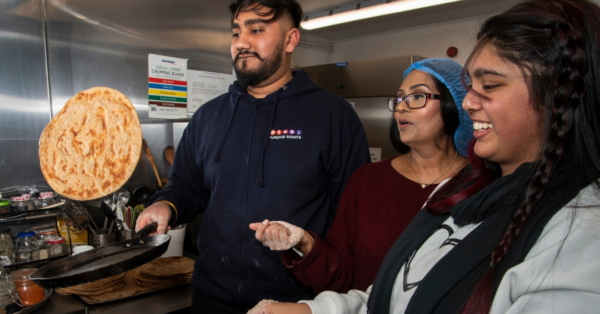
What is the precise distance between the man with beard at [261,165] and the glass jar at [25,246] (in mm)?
804

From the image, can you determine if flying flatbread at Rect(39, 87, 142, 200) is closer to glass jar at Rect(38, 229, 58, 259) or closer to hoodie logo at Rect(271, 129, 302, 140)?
glass jar at Rect(38, 229, 58, 259)

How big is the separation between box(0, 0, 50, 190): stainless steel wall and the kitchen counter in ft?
2.38

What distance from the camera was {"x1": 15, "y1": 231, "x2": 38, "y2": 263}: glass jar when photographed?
1.71m

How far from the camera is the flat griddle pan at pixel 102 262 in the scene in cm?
91

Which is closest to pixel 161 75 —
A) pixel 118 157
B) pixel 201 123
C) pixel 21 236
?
pixel 118 157

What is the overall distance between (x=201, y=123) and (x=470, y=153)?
1093 millimetres

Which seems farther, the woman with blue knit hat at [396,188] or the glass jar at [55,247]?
the glass jar at [55,247]

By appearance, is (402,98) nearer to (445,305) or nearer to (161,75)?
(445,305)

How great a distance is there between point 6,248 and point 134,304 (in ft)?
2.24

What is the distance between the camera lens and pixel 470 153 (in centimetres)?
96

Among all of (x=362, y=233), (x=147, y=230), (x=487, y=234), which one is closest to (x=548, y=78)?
(x=487, y=234)

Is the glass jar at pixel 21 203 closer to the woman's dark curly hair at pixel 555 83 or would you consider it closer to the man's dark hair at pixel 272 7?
the man's dark hair at pixel 272 7

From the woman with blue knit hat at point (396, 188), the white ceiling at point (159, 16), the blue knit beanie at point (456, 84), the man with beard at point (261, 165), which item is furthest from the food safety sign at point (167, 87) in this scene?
the blue knit beanie at point (456, 84)

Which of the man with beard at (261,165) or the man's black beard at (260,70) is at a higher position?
the man's black beard at (260,70)
